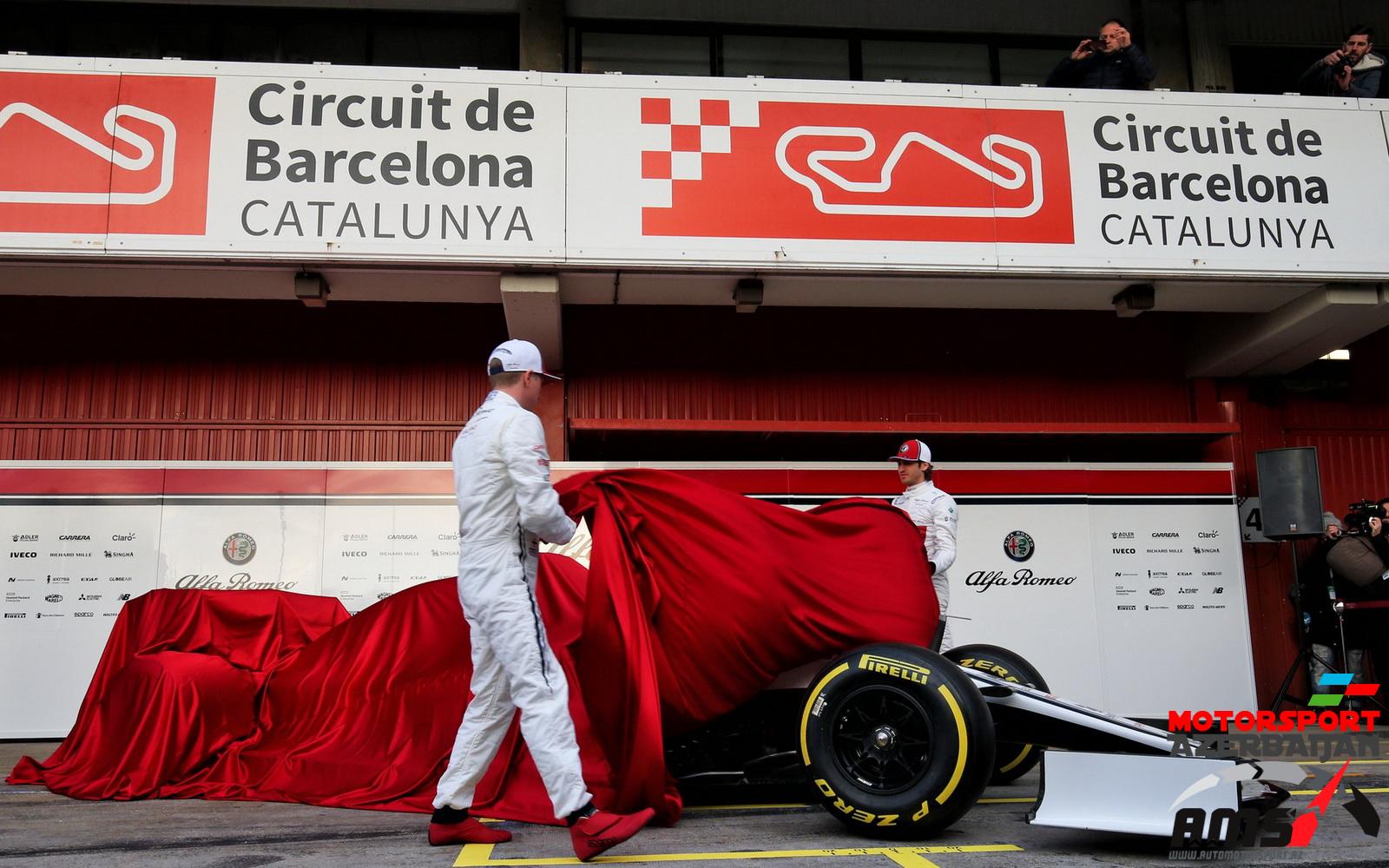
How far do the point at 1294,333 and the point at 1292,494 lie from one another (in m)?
1.46

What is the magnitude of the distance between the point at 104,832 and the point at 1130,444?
348 inches

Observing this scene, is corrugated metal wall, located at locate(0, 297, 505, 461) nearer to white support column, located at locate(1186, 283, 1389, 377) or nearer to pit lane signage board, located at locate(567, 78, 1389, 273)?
pit lane signage board, located at locate(567, 78, 1389, 273)

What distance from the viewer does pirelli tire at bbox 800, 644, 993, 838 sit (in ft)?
12.3

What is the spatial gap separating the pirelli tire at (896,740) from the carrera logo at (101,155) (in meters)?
6.26

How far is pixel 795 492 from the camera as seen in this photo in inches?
365

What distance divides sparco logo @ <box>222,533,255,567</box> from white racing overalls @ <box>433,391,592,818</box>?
543 cm

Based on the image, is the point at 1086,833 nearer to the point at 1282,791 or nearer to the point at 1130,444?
the point at 1282,791

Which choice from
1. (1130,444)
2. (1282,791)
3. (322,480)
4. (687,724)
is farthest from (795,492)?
(1282,791)

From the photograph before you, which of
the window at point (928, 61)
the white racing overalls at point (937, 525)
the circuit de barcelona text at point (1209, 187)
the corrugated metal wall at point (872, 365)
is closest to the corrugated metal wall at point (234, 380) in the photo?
the corrugated metal wall at point (872, 365)

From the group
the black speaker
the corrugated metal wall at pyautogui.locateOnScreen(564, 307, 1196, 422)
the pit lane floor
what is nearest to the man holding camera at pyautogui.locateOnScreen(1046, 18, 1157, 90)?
the corrugated metal wall at pyautogui.locateOnScreen(564, 307, 1196, 422)

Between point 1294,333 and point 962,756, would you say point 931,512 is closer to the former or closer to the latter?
point 962,756

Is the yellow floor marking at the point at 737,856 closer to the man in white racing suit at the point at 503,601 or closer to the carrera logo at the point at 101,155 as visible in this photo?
the man in white racing suit at the point at 503,601

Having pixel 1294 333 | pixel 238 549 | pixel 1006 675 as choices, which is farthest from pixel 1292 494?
pixel 238 549

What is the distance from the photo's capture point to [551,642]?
4898 millimetres
